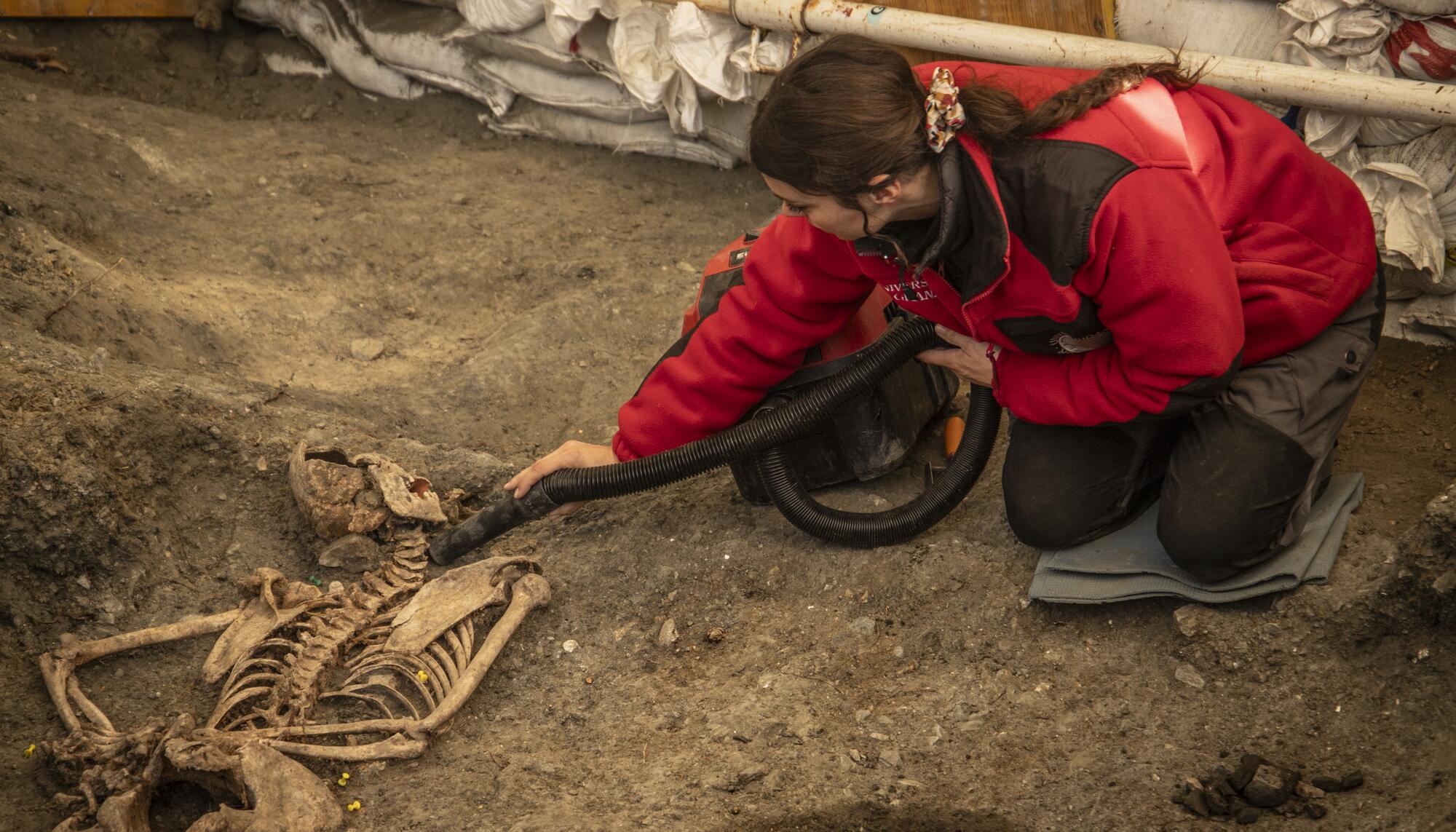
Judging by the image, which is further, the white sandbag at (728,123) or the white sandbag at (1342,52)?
the white sandbag at (728,123)

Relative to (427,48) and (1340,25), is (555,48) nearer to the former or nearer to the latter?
(427,48)

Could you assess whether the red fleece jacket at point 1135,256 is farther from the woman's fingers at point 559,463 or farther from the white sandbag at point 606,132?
the white sandbag at point 606,132

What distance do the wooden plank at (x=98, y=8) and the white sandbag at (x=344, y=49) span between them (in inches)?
21.9

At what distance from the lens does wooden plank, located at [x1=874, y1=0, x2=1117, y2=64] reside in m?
3.60

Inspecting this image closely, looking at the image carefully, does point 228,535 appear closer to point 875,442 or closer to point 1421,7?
point 875,442

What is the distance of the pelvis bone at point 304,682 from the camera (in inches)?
87.2

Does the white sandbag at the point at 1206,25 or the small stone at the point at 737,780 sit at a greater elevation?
the white sandbag at the point at 1206,25

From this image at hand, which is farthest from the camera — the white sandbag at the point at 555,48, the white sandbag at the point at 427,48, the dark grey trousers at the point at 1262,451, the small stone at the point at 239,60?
the small stone at the point at 239,60

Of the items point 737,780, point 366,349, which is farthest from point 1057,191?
point 366,349

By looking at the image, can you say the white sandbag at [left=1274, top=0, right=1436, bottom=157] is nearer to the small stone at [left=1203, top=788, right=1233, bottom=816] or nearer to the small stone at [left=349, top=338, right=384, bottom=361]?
the small stone at [left=1203, top=788, right=1233, bottom=816]

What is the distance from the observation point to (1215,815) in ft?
6.93

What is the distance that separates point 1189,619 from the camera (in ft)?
8.19

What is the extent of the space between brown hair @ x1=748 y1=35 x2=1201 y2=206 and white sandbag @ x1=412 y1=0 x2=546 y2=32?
121 inches

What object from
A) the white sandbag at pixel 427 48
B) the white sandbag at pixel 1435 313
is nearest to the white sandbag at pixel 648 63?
the white sandbag at pixel 427 48
